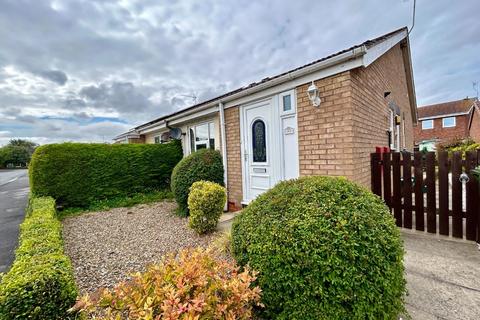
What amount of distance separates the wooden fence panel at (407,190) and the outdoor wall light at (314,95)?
2103mm

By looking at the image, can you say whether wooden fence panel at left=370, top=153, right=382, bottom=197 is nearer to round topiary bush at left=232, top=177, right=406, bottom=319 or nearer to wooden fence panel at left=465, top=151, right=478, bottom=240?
wooden fence panel at left=465, top=151, right=478, bottom=240

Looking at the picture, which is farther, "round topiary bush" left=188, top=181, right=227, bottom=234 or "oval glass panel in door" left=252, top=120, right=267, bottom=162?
"oval glass panel in door" left=252, top=120, right=267, bottom=162

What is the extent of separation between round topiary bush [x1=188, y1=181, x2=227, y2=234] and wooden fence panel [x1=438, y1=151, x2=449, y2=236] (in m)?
4.29

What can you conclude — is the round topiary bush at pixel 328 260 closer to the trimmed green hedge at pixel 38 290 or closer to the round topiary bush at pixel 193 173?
the trimmed green hedge at pixel 38 290

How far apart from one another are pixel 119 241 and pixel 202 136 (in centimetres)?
493

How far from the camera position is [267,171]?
589cm

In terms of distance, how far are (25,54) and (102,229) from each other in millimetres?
7538

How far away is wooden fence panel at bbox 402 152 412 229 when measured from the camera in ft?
14.9

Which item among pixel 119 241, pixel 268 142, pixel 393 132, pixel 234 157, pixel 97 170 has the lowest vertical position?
pixel 119 241

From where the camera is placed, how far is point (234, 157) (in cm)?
684

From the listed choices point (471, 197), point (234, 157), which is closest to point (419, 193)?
point (471, 197)

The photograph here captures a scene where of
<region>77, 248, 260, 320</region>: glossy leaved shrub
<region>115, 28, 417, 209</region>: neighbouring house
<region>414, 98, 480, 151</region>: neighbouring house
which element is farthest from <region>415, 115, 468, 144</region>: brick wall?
<region>77, 248, 260, 320</region>: glossy leaved shrub

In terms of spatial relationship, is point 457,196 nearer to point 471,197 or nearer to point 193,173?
point 471,197

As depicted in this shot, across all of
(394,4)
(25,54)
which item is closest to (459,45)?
(394,4)
